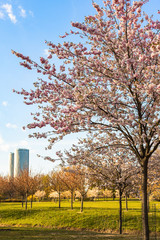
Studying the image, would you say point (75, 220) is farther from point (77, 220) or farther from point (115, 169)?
point (115, 169)

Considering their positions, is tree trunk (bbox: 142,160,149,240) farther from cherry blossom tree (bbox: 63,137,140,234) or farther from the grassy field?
the grassy field

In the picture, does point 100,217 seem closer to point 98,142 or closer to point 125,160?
point 125,160

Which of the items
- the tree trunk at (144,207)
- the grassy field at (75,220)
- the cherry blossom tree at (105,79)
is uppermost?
the cherry blossom tree at (105,79)

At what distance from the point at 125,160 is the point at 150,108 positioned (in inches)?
247

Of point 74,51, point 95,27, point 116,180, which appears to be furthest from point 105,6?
point 116,180

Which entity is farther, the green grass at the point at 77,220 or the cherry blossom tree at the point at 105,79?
the green grass at the point at 77,220

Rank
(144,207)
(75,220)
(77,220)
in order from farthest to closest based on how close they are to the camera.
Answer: (75,220), (77,220), (144,207)

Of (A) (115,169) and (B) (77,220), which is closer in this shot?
(A) (115,169)

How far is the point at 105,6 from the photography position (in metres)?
9.17

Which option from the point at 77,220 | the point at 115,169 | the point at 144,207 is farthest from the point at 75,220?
the point at 144,207

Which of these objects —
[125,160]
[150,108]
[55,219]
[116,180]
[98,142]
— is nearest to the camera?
[150,108]

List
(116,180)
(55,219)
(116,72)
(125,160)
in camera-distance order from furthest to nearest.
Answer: (55,219) < (116,180) < (125,160) < (116,72)

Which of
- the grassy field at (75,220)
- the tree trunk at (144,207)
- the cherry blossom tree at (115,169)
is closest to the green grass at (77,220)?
the grassy field at (75,220)

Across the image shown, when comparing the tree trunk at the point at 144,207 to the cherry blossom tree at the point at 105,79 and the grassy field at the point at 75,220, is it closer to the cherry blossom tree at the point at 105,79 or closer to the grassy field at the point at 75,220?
the cherry blossom tree at the point at 105,79
